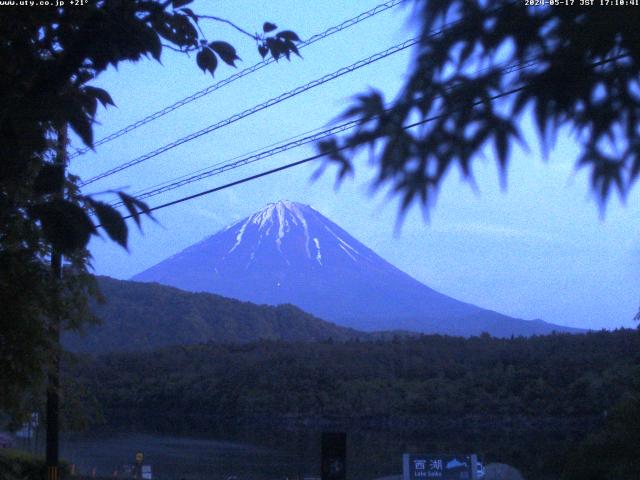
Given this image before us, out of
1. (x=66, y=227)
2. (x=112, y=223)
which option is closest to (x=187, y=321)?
(x=66, y=227)

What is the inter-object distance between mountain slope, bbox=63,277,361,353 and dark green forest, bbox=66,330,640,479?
57.8 ft

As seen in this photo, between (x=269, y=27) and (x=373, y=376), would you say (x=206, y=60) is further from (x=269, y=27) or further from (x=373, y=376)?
(x=373, y=376)

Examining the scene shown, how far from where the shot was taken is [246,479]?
2431 cm

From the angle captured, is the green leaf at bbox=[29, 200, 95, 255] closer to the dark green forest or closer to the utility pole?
the utility pole

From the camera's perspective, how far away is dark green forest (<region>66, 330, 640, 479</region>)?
106ft

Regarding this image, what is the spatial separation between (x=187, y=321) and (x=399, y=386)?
39383 mm

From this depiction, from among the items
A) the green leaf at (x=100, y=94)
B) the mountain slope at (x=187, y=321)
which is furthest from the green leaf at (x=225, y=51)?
the mountain slope at (x=187, y=321)

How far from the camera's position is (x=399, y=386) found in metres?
44.8

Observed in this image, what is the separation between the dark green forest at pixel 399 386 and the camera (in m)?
32.2

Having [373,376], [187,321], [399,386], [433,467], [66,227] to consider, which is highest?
[187,321]

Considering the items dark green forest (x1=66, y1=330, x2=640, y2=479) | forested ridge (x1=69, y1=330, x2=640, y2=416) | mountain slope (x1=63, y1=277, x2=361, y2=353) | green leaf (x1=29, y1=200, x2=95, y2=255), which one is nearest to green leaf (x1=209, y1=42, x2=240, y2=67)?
green leaf (x1=29, y1=200, x2=95, y2=255)

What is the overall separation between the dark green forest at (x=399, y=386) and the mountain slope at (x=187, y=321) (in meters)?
17.6

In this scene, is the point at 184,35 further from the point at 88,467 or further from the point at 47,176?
the point at 88,467

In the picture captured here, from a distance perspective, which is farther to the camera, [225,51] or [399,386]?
[399,386]
